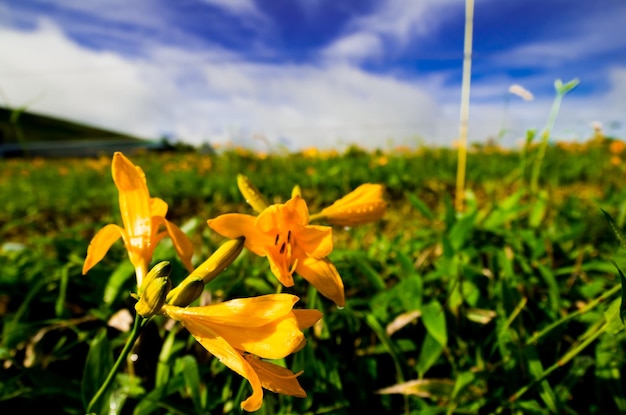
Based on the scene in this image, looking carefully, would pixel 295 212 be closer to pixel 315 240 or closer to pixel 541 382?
pixel 315 240

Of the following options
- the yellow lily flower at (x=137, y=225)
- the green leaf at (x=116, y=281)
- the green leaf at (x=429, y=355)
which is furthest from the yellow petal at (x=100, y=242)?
the green leaf at (x=429, y=355)

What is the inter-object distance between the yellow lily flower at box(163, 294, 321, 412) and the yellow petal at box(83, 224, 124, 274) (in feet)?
0.43

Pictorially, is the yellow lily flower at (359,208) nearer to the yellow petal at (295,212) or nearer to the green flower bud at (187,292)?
the yellow petal at (295,212)

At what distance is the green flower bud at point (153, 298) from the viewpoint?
414 mm

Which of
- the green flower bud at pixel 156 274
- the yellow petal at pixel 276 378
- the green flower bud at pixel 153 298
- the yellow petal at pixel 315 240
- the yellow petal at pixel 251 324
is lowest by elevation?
the yellow petal at pixel 276 378

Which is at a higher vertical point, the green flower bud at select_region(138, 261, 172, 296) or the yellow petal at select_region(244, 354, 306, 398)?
the green flower bud at select_region(138, 261, 172, 296)

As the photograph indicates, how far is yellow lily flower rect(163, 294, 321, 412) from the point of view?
399 millimetres

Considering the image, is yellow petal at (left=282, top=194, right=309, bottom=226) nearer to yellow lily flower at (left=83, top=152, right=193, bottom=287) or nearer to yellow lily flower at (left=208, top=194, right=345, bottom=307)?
yellow lily flower at (left=208, top=194, right=345, bottom=307)

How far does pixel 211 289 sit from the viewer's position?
0.90 m

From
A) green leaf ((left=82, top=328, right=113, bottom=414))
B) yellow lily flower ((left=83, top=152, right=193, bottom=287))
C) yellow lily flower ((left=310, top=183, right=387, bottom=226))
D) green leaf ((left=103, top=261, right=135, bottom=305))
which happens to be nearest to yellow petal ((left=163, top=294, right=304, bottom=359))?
yellow lily flower ((left=83, top=152, right=193, bottom=287))

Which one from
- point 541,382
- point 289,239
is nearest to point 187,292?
point 289,239

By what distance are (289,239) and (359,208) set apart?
0.45 feet

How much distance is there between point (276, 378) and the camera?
1.42 feet

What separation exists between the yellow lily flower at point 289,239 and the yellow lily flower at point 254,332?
7cm
